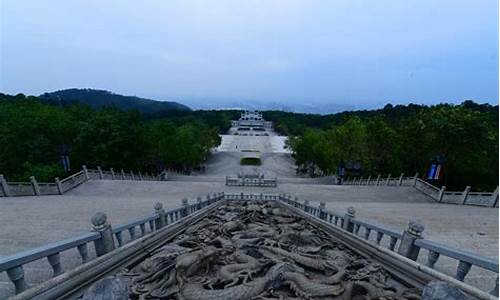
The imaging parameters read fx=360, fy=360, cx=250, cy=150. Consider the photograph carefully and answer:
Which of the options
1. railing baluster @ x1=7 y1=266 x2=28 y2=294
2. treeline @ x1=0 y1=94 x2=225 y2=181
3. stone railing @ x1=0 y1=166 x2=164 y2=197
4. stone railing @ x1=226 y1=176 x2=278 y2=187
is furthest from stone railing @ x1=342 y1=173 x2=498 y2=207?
treeline @ x1=0 y1=94 x2=225 y2=181

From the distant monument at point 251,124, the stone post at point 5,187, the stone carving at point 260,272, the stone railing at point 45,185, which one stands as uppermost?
the stone carving at point 260,272

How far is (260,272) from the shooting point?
509cm

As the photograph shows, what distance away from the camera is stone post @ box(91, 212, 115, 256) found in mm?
5535

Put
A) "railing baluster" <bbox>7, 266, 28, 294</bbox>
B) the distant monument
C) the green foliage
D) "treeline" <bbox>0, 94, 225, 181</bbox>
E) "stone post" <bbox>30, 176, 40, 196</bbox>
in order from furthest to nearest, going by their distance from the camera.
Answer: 1. the distant monument
2. the green foliage
3. "treeline" <bbox>0, 94, 225, 181</bbox>
4. "stone post" <bbox>30, 176, 40, 196</bbox>
5. "railing baluster" <bbox>7, 266, 28, 294</bbox>

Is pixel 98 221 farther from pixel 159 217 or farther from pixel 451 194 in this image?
pixel 451 194

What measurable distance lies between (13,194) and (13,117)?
15.5 metres

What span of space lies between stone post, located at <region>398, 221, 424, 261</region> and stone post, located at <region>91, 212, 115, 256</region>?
4689 millimetres

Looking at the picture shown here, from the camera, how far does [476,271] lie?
19.8 ft

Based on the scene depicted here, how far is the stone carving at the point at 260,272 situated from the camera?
4.46 m

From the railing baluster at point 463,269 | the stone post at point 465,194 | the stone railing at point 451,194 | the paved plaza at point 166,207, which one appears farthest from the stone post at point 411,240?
the stone post at point 465,194

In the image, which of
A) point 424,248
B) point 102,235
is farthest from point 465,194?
point 102,235

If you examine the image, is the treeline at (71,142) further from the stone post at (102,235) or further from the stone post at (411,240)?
the stone post at (411,240)

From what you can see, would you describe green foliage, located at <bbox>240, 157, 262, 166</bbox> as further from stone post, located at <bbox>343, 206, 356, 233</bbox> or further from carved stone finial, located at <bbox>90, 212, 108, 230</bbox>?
carved stone finial, located at <bbox>90, 212, 108, 230</bbox>

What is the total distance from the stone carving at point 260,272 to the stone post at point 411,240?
20.5 inches
